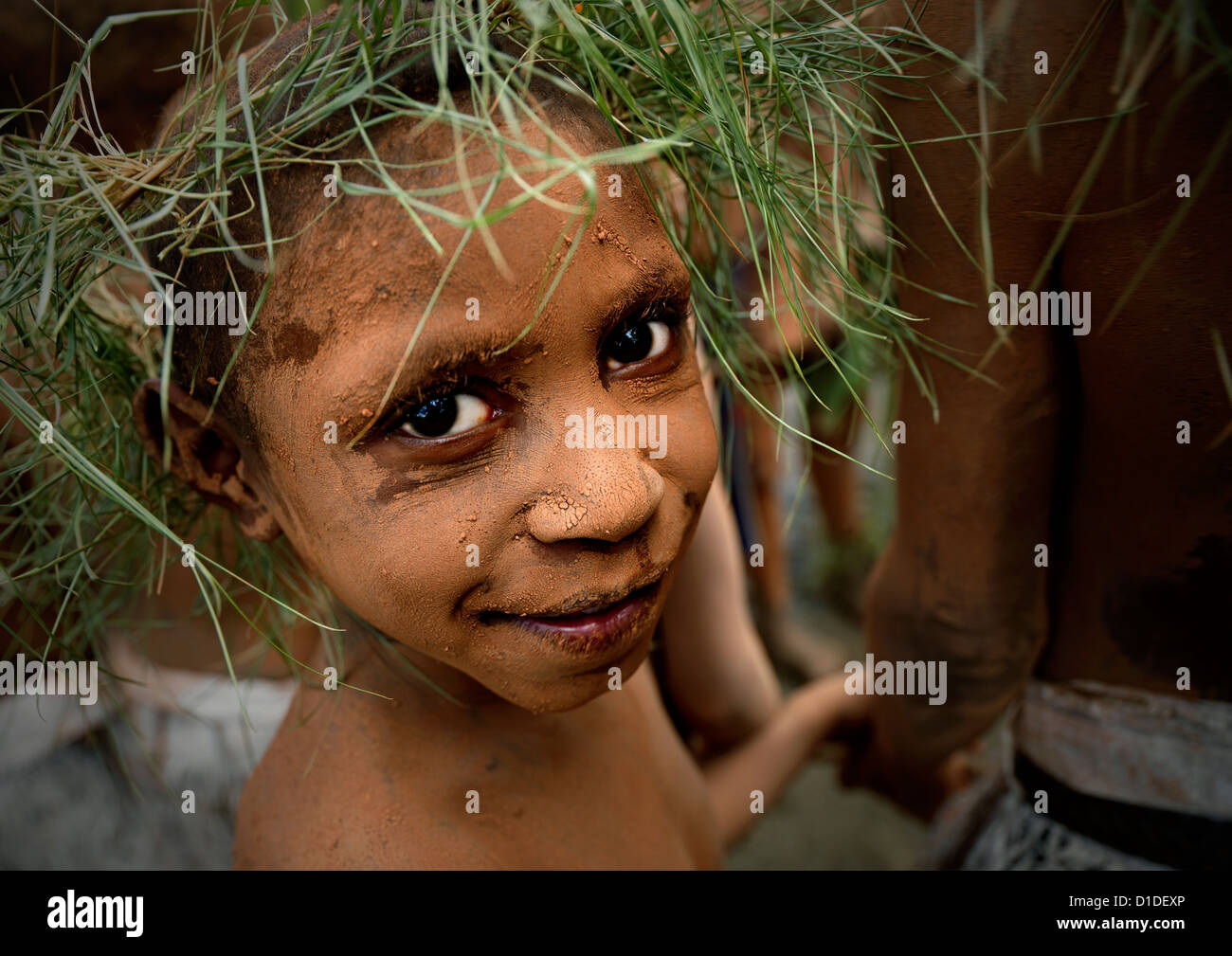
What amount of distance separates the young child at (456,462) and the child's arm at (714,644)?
36 centimetres

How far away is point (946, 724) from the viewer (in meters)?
1.19

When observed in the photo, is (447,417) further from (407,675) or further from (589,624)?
(407,675)

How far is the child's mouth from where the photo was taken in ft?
2.30

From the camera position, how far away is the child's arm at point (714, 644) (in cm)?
118

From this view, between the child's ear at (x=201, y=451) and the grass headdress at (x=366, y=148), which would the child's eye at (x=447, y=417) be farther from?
the child's ear at (x=201, y=451)

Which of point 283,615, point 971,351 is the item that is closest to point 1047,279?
point 971,351

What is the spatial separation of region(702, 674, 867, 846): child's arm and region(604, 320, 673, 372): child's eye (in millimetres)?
708

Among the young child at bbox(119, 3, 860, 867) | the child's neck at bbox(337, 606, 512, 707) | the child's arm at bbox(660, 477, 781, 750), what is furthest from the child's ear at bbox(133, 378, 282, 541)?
the child's arm at bbox(660, 477, 781, 750)

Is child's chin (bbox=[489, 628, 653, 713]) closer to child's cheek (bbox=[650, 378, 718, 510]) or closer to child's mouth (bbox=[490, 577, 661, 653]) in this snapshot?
child's mouth (bbox=[490, 577, 661, 653])

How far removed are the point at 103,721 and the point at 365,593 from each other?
33.9 inches

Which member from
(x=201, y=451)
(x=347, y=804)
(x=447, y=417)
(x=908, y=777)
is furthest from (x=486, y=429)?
(x=908, y=777)

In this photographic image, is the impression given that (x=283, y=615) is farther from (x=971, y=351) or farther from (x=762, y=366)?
(x=971, y=351)

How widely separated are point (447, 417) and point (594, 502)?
0.40ft

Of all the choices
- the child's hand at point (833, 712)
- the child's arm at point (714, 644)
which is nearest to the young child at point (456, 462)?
the child's arm at point (714, 644)
